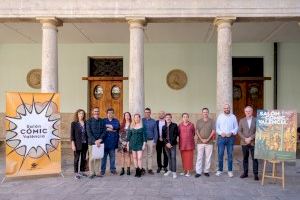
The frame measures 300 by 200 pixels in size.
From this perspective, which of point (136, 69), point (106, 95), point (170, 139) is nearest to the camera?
point (170, 139)

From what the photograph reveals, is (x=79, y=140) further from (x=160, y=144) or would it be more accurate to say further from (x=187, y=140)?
(x=187, y=140)

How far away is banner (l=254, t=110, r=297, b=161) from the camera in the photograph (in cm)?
948

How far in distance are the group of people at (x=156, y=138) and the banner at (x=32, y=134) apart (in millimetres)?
530

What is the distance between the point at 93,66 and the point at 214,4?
693cm

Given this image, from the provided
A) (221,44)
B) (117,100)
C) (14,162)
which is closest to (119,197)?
(14,162)

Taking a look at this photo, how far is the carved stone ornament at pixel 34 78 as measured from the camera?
1692cm

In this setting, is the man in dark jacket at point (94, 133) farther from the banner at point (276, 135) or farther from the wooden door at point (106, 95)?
the wooden door at point (106, 95)

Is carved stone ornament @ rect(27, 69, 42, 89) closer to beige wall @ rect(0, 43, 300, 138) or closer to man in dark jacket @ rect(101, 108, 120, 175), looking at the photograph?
beige wall @ rect(0, 43, 300, 138)

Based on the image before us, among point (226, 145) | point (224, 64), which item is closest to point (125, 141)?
point (226, 145)

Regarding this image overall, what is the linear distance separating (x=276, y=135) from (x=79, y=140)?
456 centimetres

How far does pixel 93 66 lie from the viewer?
17109mm

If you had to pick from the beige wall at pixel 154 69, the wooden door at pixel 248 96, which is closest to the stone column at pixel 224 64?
the beige wall at pixel 154 69

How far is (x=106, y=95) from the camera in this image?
55.6ft

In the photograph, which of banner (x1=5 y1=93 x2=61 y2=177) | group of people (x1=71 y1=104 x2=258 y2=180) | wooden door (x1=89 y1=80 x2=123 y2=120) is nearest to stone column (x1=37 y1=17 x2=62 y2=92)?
banner (x1=5 y1=93 x2=61 y2=177)
